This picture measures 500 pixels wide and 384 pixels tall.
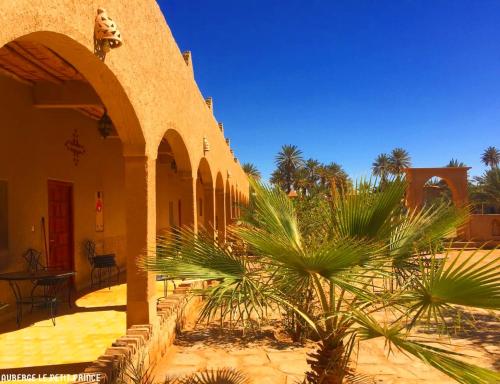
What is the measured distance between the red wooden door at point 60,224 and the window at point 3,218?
4.02 ft

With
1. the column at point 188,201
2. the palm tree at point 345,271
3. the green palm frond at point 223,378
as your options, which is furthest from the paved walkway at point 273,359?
the column at point 188,201

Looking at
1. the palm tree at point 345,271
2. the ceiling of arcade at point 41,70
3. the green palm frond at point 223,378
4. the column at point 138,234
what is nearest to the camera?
the palm tree at point 345,271

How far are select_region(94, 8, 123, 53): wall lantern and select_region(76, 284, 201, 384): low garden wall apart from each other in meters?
2.17

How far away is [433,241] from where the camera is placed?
132 inches

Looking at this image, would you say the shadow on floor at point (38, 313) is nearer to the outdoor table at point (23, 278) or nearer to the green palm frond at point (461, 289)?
the outdoor table at point (23, 278)

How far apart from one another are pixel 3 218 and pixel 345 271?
16.7 ft

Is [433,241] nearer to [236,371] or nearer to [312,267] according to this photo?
[312,267]

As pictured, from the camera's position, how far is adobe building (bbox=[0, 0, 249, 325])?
350cm

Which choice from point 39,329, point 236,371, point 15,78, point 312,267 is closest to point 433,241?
point 312,267

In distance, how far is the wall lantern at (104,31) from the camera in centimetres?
349

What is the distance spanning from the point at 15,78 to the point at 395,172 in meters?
5.38

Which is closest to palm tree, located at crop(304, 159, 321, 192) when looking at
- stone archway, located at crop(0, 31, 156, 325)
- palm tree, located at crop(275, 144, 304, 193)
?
palm tree, located at crop(275, 144, 304, 193)

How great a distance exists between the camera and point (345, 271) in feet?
8.89

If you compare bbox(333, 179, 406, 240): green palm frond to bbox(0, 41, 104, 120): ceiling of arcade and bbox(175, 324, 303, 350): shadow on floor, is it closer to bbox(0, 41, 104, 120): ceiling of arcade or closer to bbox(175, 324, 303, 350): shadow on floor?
bbox(175, 324, 303, 350): shadow on floor
